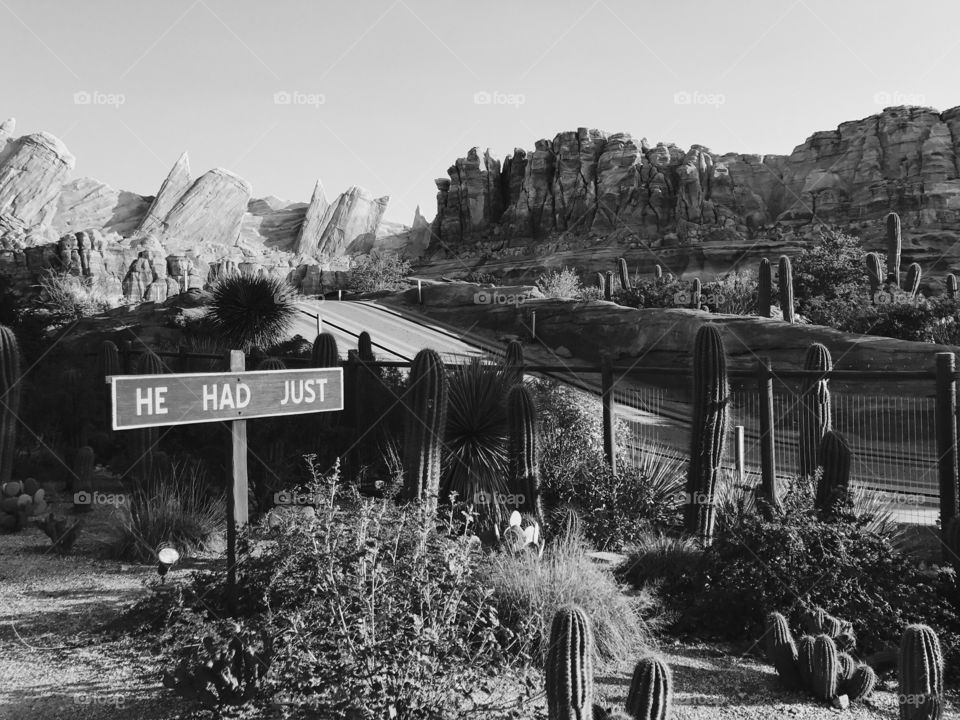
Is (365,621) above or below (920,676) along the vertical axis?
above

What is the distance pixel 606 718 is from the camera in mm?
3650

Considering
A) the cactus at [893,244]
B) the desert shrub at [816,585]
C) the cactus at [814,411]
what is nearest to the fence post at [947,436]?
the desert shrub at [816,585]

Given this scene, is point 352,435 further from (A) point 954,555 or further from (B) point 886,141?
(B) point 886,141

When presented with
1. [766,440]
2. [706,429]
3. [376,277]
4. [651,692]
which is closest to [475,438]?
[706,429]

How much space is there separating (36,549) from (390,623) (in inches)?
221

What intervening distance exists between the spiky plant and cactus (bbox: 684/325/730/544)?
12.5 meters

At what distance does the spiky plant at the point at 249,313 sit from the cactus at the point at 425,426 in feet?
36.7

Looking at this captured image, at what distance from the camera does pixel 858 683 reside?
4469 mm

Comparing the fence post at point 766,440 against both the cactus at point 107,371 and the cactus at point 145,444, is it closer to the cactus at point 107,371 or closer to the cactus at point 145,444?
the cactus at point 145,444

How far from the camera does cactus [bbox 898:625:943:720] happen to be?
3.90 meters

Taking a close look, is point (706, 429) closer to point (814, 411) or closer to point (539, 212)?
point (814, 411)

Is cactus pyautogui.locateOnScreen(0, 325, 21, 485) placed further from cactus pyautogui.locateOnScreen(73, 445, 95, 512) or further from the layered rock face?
the layered rock face

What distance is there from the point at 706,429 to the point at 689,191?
80346 millimetres

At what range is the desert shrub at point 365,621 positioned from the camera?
353 cm
